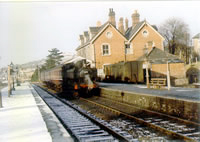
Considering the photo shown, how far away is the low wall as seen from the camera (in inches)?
418

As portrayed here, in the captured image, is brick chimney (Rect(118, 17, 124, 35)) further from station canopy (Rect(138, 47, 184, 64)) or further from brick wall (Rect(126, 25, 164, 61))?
station canopy (Rect(138, 47, 184, 64))

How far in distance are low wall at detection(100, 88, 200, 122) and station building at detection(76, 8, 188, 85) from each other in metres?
9.80

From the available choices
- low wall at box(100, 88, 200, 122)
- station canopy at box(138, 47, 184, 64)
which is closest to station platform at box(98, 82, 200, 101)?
low wall at box(100, 88, 200, 122)

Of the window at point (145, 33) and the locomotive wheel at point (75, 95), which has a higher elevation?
the window at point (145, 33)

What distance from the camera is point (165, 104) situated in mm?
12883

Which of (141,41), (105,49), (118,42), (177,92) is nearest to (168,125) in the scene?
(177,92)

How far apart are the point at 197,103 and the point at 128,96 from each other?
25.7 ft

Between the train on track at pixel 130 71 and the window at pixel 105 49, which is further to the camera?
the window at pixel 105 49

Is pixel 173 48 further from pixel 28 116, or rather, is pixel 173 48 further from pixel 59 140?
pixel 59 140

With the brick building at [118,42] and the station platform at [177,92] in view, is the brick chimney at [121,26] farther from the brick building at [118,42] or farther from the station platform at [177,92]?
the station platform at [177,92]

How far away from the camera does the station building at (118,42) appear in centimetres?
2800

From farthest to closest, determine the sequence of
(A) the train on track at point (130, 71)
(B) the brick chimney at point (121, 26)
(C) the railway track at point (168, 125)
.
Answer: (B) the brick chimney at point (121, 26) → (A) the train on track at point (130, 71) → (C) the railway track at point (168, 125)

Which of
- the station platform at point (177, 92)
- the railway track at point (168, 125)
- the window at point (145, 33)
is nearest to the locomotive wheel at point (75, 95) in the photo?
the station platform at point (177, 92)

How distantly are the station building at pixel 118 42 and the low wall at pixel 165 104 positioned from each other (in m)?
9.80
